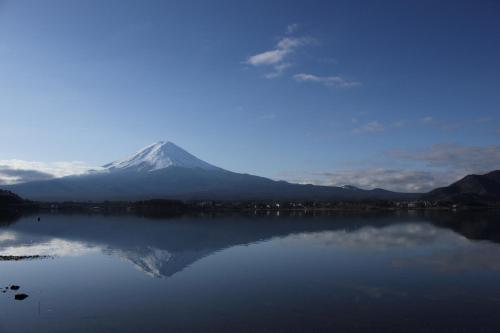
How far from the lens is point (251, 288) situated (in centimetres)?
1914

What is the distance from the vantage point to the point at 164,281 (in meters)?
20.9

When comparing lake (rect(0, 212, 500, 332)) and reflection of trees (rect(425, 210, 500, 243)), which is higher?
reflection of trees (rect(425, 210, 500, 243))

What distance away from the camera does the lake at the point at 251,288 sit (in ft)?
46.4

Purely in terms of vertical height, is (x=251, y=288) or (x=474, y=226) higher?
(x=474, y=226)

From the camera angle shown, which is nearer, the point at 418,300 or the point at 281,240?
the point at 418,300

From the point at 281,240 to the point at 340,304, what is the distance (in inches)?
911

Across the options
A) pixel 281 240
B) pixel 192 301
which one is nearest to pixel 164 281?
pixel 192 301

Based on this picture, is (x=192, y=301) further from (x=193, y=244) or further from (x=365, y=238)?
(x=365, y=238)

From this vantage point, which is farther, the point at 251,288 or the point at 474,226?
the point at 474,226

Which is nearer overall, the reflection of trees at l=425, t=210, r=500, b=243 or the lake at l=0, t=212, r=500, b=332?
the lake at l=0, t=212, r=500, b=332

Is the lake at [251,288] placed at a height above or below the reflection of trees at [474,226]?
below

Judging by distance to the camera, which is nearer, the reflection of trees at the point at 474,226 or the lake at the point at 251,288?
the lake at the point at 251,288

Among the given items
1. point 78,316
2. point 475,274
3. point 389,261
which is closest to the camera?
point 78,316

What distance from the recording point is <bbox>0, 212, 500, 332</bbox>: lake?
14.2 meters
